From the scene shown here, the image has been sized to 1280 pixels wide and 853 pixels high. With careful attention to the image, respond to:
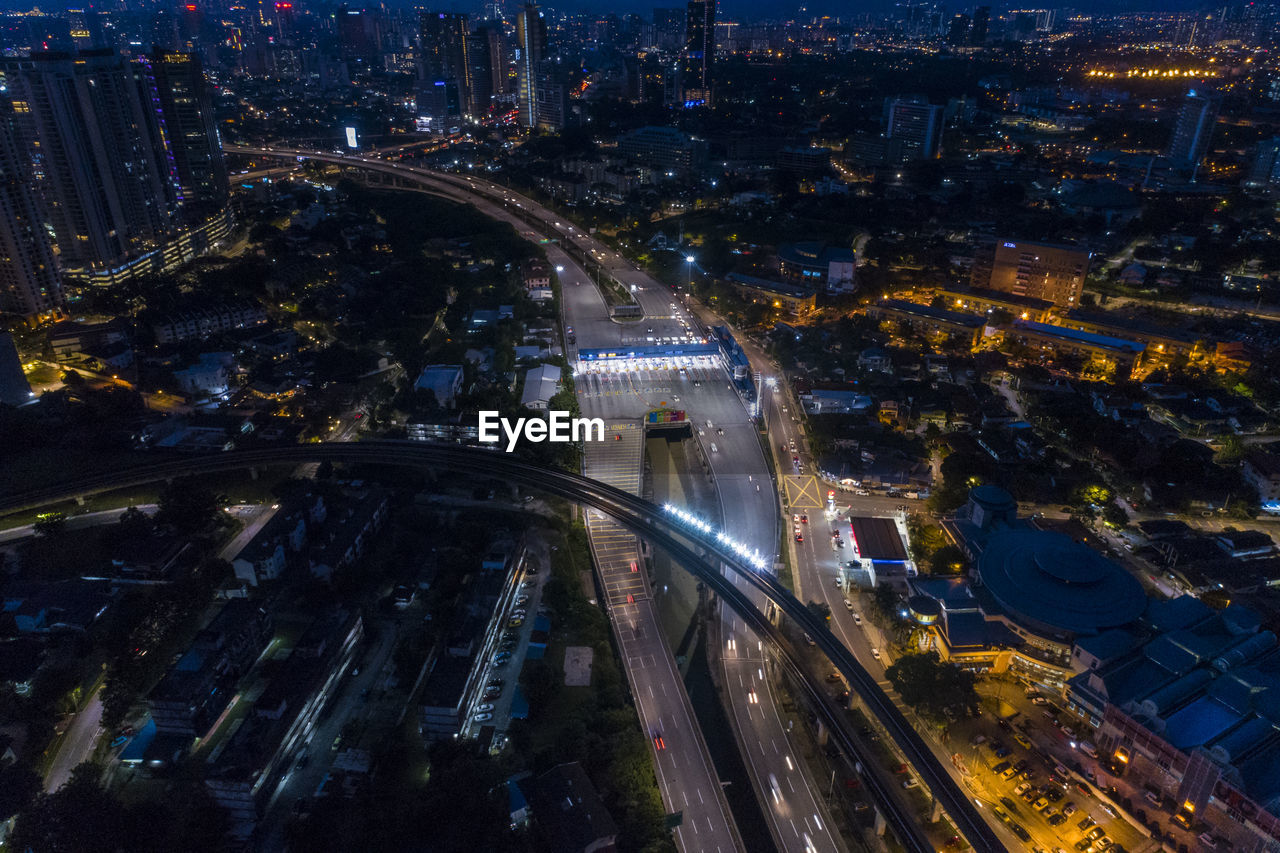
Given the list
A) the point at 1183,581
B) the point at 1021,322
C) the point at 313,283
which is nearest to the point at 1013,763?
the point at 1183,581

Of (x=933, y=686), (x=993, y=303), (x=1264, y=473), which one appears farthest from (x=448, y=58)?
(x=933, y=686)

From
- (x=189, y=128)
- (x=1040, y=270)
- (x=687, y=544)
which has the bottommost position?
(x=687, y=544)

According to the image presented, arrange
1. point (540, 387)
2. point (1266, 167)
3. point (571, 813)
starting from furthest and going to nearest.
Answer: point (1266, 167) → point (540, 387) → point (571, 813)

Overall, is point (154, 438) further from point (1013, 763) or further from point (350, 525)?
point (1013, 763)

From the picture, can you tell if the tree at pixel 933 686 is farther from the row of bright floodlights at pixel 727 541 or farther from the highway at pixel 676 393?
the row of bright floodlights at pixel 727 541

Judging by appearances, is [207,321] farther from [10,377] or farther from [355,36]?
[355,36]

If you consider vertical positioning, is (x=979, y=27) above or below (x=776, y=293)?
above

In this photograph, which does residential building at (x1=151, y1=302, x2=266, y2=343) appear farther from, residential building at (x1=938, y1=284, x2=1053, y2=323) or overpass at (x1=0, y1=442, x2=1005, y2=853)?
residential building at (x1=938, y1=284, x2=1053, y2=323)
